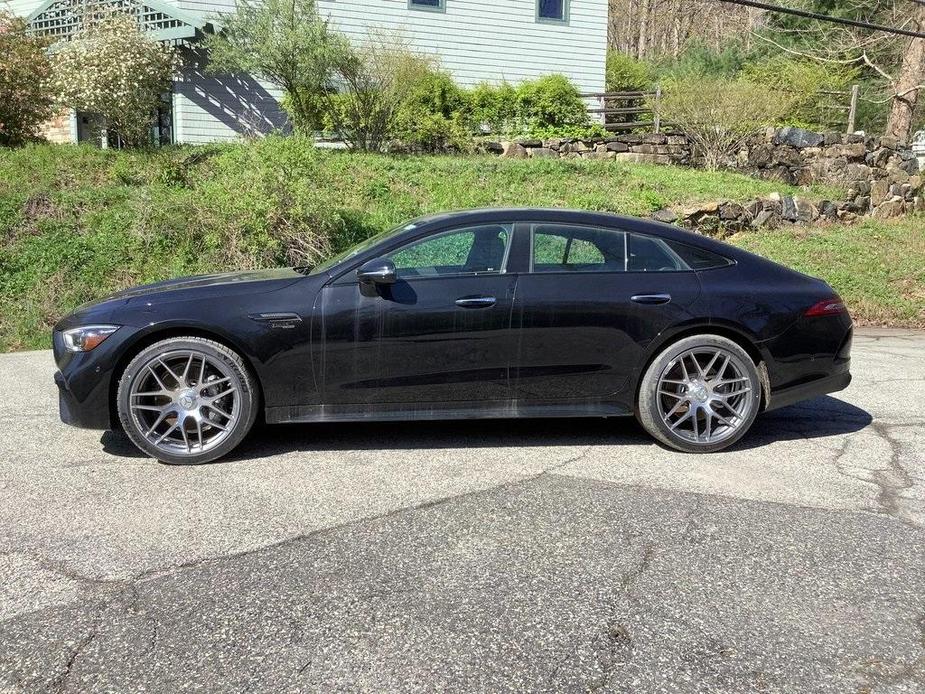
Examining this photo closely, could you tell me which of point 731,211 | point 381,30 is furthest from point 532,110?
point 731,211

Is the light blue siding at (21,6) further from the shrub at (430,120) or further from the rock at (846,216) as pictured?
the rock at (846,216)

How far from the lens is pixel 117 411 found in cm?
487

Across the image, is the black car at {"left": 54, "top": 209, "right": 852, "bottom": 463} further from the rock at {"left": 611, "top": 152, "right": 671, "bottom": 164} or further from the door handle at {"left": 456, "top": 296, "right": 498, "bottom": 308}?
the rock at {"left": 611, "top": 152, "right": 671, "bottom": 164}

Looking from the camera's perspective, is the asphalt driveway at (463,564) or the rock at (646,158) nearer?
the asphalt driveway at (463,564)

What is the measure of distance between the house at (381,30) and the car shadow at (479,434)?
1309 centimetres

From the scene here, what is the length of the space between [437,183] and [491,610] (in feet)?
37.6

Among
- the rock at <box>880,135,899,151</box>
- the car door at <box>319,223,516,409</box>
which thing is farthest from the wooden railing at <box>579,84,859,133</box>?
the car door at <box>319,223,516,409</box>

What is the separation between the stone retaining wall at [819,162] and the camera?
52.1 ft

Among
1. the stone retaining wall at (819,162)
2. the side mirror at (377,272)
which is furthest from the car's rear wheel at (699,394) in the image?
the stone retaining wall at (819,162)

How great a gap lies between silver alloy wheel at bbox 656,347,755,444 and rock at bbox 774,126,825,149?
13.3 meters

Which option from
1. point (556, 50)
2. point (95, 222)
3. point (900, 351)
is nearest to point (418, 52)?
point (556, 50)

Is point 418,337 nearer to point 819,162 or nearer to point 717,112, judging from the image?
point 717,112

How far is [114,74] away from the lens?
14984mm

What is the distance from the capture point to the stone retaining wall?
15.9 metres
